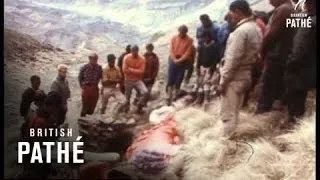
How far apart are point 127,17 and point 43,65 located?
0.34 m

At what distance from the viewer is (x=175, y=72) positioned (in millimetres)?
2334

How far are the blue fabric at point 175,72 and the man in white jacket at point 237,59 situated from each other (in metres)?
0.14

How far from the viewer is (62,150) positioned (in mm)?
2314

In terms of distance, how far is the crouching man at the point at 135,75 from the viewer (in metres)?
2.33

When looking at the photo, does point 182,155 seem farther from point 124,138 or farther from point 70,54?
point 70,54

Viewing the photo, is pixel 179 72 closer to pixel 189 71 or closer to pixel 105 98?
pixel 189 71

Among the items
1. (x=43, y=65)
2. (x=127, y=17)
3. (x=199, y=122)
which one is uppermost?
(x=127, y=17)

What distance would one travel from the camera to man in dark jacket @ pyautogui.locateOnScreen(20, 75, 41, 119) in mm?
2316

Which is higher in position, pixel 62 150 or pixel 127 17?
pixel 127 17

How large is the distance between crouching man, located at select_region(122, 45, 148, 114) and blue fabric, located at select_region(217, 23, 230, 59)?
27 centimetres

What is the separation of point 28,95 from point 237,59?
2.40 feet

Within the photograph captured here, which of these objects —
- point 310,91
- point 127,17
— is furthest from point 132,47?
point 310,91

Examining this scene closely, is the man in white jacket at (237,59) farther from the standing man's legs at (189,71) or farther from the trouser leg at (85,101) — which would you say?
the trouser leg at (85,101)

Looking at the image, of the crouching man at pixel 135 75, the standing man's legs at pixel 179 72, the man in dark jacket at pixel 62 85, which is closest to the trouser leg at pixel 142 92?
the crouching man at pixel 135 75
